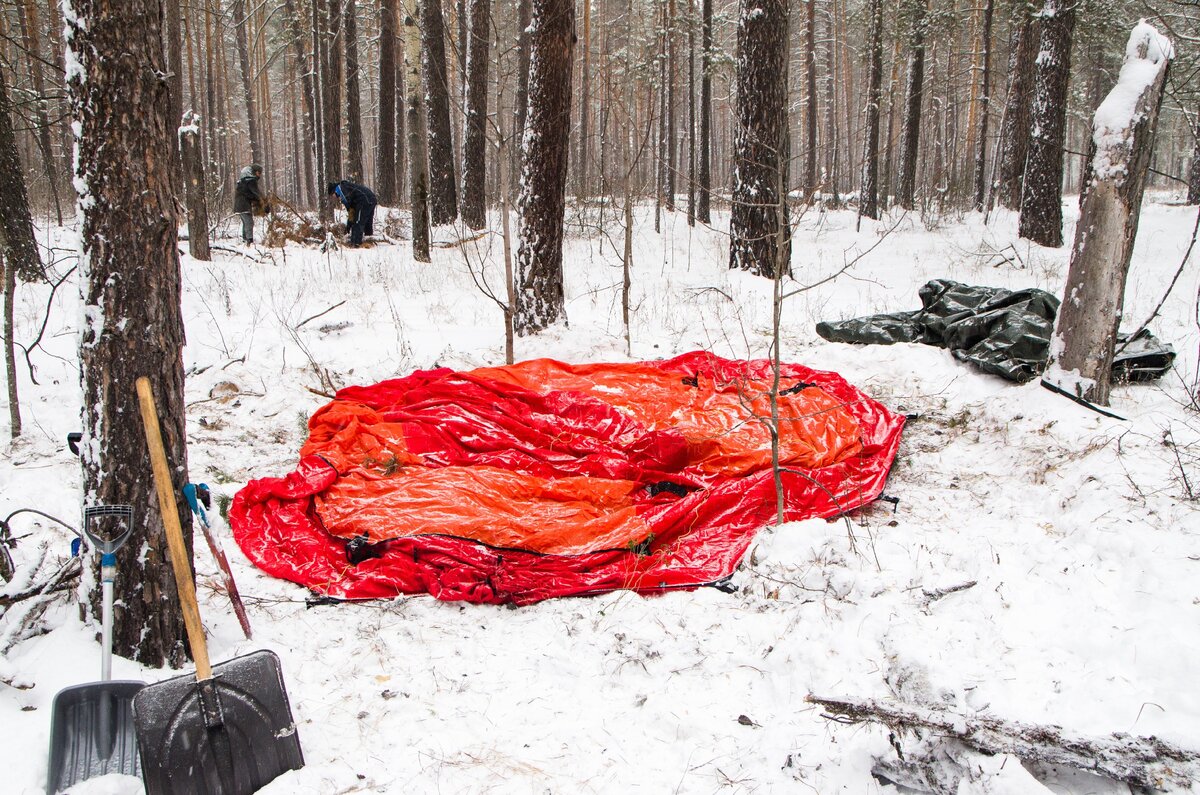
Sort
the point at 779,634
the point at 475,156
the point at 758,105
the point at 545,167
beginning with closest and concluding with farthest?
1. the point at 779,634
2. the point at 545,167
3. the point at 758,105
4. the point at 475,156

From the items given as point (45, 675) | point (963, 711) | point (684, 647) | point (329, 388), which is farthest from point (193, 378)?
point (963, 711)

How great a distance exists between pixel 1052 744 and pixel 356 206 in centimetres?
1074

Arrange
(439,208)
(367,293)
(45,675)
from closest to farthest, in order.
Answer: (45,675)
(367,293)
(439,208)

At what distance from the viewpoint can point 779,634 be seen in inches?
109

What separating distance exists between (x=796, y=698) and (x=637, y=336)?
4762mm

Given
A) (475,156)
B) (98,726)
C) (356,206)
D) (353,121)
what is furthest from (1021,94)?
(98,726)

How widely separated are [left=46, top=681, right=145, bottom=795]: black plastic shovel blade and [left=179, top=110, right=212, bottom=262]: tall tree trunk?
8013 mm

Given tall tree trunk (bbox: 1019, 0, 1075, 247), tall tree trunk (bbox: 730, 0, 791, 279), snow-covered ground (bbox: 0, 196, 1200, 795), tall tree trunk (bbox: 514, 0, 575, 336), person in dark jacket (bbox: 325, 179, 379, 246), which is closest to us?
snow-covered ground (bbox: 0, 196, 1200, 795)

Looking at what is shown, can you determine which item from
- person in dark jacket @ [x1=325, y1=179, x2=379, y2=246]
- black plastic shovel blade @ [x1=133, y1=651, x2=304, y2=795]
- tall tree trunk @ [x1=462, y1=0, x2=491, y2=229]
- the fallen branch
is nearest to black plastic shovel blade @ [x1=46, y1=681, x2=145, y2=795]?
black plastic shovel blade @ [x1=133, y1=651, x2=304, y2=795]

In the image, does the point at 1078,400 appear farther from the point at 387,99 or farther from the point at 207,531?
the point at 387,99

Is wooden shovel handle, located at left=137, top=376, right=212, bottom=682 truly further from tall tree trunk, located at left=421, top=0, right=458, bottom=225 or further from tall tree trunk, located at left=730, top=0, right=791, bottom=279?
tall tree trunk, located at left=421, top=0, right=458, bottom=225

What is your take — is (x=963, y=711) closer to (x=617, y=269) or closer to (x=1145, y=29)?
(x=1145, y=29)

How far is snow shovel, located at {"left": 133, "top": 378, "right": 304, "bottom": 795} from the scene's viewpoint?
202 centimetres

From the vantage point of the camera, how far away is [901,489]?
418cm
